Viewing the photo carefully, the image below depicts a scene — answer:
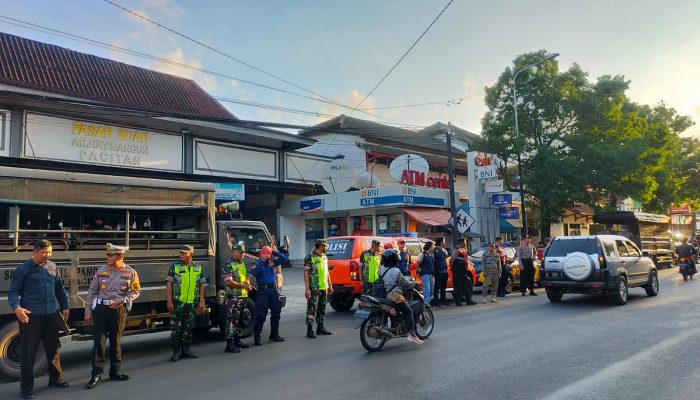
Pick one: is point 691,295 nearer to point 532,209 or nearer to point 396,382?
point 396,382

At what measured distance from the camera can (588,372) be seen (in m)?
6.15

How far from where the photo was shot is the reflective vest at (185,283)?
24.7ft

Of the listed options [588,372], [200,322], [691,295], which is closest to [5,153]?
[200,322]

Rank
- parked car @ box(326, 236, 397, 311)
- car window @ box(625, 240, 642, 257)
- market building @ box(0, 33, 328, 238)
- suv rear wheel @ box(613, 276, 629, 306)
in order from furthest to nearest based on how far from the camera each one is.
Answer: market building @ box(0, 33, 328, 238), car window @ box(625, 240, 642, 257), suv rear wheel @ box(613, 276, 629, 306), parked car @ box(326, 236, 397, 311)

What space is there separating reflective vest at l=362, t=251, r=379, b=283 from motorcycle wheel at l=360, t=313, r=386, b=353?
324 cm

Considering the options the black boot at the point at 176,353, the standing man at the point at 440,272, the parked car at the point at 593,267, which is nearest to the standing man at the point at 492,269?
the parked car at the point at 593,267

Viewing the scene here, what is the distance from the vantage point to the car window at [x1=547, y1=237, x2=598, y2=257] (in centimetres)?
1276

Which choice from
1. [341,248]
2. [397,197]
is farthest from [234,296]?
[397,197]

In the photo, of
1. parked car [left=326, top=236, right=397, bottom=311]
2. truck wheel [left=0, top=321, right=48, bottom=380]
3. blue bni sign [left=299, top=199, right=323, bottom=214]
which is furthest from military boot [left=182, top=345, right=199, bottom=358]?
blue bni sign [left=299, top=199, right=323, bottom=214]

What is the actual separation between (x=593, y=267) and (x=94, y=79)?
21.3 metres

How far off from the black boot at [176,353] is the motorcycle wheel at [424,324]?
3.75 metres

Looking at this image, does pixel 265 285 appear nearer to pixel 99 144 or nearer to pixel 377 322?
pixel 377 322

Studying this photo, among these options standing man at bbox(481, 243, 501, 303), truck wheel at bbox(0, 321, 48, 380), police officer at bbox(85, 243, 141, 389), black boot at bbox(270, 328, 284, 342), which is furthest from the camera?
standing man at bbox(481, 243, 501, 303)

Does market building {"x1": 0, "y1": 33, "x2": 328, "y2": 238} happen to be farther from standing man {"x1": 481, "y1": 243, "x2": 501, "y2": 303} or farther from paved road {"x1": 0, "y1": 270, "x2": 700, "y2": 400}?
standing man {"x1": 481, "y1": 243, "x2": 501, "y2": 303}
